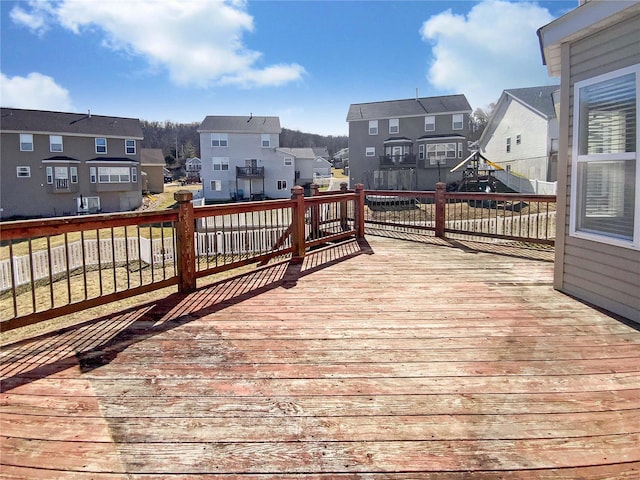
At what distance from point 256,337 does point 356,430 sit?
4.68 feet

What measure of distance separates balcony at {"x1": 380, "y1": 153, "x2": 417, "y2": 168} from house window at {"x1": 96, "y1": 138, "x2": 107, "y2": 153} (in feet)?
75.8

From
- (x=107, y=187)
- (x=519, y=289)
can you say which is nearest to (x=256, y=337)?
(x=519, y=289)

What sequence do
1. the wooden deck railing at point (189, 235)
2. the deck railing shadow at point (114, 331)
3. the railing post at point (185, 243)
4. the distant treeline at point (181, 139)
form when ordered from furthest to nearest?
the distant treeline at point (181, 139) → the railing post at point (185, 243) → the wooden deck railing at point (189, 235) → the deck railing shadow at point (114, 331)

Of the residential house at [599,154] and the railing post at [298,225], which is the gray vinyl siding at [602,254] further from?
the railing post at [298,225]

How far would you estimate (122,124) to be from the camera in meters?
33.8

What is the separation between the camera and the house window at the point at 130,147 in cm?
3375

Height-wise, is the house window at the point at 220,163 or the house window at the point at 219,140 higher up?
the house window at the point at 219,140

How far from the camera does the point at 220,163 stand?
1427 inches

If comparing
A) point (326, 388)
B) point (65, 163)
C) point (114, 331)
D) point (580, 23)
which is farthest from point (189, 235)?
point (65, 163)

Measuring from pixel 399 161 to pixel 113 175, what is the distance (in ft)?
78.7

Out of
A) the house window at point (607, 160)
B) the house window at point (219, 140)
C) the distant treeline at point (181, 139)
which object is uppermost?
the distant treeline at point (181, 139)

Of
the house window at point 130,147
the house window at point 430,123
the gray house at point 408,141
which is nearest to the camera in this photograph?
the gray house at point 408,141

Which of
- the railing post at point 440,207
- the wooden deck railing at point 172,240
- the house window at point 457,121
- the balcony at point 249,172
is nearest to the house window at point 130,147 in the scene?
Answer: the balcony at point 249,172

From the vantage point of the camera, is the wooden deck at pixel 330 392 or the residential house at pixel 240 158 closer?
the wooden deck at pixel 330 392
